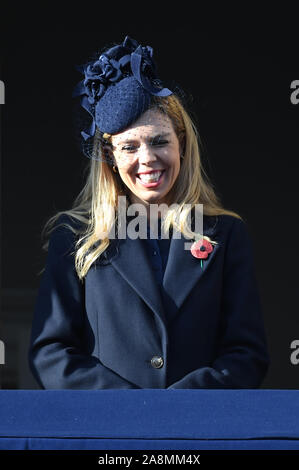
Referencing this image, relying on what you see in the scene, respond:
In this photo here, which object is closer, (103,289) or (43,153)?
(103,289)

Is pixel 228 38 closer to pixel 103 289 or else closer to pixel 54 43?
pixel 54 43

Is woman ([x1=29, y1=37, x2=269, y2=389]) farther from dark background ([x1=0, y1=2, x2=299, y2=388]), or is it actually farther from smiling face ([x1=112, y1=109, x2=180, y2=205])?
dark background ([x1=0, y1=2, x2=299, y2=388])

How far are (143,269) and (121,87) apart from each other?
16.0 inches

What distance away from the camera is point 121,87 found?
94.1 inches

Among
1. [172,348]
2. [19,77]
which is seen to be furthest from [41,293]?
[19,77]

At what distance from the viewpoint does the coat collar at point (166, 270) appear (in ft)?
7.63

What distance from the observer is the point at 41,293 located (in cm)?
237

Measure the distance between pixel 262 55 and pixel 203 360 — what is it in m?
1.98

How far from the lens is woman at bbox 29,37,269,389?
2.29 metres

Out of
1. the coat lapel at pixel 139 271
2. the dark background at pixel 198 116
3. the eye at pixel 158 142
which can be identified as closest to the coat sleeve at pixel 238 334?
the coat lapel at pixel 139 271

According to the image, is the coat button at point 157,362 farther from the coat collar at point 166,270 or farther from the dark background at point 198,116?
the dark background at point 198,116

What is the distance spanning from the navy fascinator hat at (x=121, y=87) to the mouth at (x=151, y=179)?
0.38 feet

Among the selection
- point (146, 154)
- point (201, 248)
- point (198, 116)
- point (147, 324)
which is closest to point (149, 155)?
point (146, 154)
